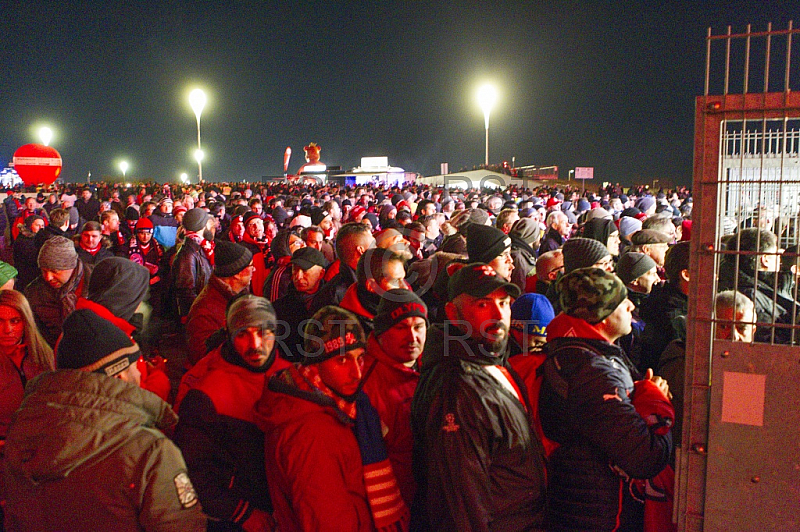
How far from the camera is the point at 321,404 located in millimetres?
2635

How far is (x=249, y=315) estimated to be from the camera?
10.4 ft

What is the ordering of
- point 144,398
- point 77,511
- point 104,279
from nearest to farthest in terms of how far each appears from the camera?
point 77,511, point 144,398, point 104,279

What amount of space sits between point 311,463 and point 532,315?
6.39ft

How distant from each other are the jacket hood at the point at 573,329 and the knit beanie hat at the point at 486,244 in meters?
2.14

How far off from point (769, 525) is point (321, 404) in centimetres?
178

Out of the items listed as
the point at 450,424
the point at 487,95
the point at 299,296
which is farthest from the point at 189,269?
the point at 487,95

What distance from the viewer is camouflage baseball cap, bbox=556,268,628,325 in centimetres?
275

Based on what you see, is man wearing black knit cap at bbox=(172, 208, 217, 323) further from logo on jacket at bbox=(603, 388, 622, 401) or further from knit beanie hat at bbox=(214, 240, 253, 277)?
logo on jacket at bbox=(603, 388, 622, 401)

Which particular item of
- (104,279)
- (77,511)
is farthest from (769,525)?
(104,279)

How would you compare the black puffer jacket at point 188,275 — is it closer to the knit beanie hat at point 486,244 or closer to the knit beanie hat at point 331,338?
the knit beanie hat at point 486,244

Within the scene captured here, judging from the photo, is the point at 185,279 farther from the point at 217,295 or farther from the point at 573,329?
the point at 573,329

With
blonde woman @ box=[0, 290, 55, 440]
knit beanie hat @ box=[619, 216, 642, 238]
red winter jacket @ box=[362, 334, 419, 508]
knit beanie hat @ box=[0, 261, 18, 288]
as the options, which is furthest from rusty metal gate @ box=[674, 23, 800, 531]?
knit beanie hat @ box=[619, 216, 642, 238]

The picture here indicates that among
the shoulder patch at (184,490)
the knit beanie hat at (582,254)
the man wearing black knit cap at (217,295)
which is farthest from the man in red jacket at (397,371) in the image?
the knit beanie hat at (582,254)

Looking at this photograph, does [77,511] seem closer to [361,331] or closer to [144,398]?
[144,398]
